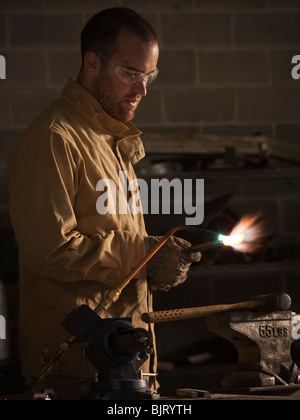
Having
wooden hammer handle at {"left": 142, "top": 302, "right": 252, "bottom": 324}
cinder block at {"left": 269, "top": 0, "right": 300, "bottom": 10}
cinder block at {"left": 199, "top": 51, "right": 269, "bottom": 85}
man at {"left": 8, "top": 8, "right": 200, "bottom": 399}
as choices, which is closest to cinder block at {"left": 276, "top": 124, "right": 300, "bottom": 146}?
cinder block at {"left": 199, "top": 51, "right": 269, "bottom": 85}

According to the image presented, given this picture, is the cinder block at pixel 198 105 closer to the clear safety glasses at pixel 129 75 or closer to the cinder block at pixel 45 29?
the cinder block at pixel 45 29

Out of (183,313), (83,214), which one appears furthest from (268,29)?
(183,313)

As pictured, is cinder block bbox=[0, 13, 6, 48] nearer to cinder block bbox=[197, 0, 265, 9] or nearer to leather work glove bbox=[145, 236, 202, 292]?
cinder block bbox=[197, 0, 265, 9]

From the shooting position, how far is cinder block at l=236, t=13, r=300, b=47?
15.0 feet

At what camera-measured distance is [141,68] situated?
262cm

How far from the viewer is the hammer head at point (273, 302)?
2.27m

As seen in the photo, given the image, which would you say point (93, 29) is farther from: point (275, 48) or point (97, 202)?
point (275, 48)

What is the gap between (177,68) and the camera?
450 cm

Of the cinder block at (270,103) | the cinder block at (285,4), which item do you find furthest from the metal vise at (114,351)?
the cinder block at (285,4)

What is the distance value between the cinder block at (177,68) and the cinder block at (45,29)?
46 cm

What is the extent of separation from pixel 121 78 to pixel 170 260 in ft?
2.08

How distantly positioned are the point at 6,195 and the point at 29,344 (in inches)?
79.7

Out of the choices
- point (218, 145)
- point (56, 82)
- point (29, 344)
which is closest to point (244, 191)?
point (218, 145)

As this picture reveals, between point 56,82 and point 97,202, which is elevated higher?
point 56,82
